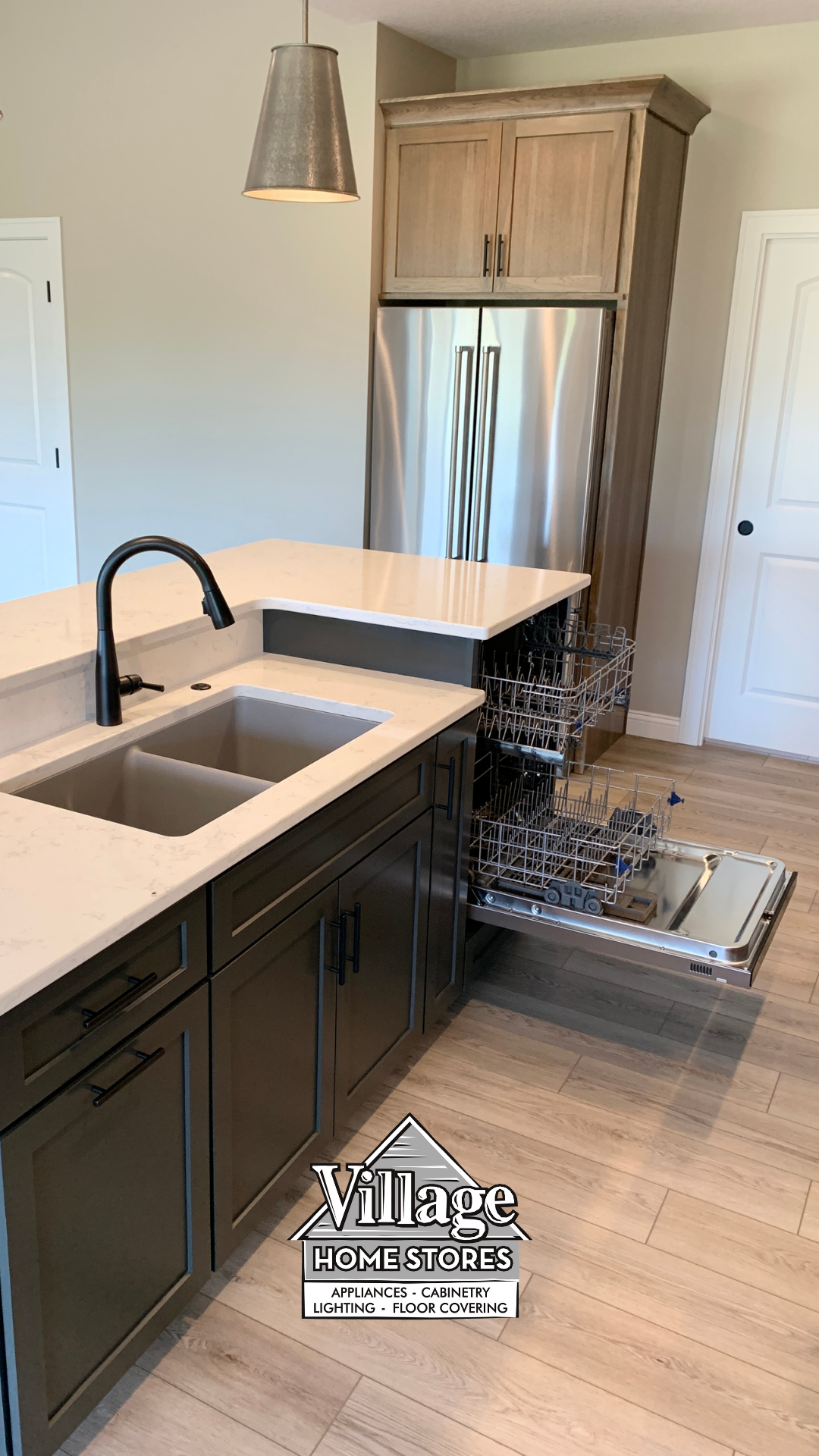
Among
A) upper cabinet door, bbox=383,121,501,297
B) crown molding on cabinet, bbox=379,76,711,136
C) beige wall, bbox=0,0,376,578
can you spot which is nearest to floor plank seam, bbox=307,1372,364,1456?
beige wall, bbox=0,0,376,578

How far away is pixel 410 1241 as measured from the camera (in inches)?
79.3

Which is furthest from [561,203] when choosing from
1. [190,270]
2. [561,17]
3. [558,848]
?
[558,848]

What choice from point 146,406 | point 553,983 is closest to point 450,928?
point 553,983

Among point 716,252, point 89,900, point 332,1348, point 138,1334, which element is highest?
point 716,252

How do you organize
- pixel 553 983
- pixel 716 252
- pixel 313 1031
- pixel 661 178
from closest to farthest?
pixel 313 1031 < pixel 553 983 < pixel 661 178 < pixel 716 252

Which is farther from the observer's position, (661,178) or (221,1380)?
(661,178)

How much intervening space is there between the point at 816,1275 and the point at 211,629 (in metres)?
1.79

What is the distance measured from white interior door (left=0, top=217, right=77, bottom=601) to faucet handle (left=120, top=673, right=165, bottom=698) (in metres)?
3.40

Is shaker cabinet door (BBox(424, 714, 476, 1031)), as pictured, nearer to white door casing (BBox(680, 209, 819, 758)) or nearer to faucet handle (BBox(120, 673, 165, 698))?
faucet handle (BBox(120, 673, 165, 698))

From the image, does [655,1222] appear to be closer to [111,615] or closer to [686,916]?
[686,916]

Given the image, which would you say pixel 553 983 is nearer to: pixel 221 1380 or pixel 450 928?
pixel 450 928

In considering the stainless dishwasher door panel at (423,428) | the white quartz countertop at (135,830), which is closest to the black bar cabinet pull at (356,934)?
the white quartz countertop at (135,830)

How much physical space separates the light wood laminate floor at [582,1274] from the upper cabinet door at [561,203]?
2.59 metres

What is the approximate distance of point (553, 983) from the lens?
291 cm
